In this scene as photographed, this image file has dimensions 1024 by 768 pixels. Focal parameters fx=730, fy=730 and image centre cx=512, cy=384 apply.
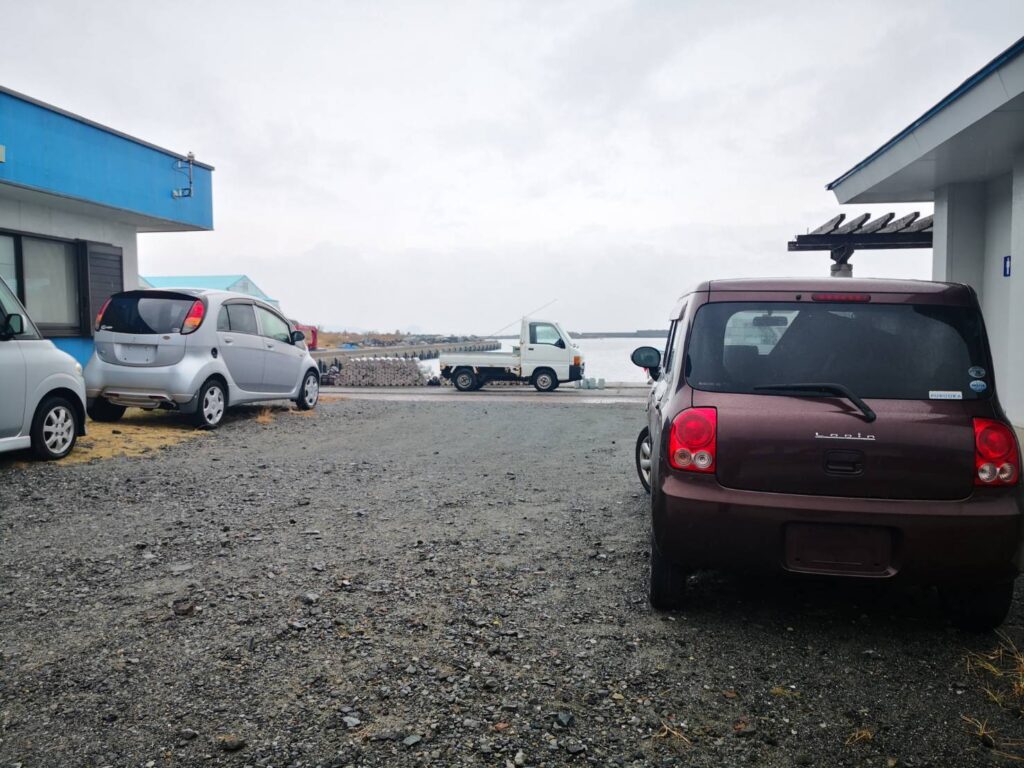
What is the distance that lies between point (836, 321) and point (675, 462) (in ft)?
3.50

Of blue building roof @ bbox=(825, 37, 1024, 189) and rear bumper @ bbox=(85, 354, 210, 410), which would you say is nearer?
blue building roof @ bbox=(825, 37, 1024, 189)

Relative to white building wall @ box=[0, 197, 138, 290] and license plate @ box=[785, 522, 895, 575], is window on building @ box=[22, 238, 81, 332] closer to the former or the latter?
white building wall @ box=[0, 197, 138, 290]

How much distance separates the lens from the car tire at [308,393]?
1294cm

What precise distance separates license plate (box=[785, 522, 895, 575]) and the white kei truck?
57.3ft

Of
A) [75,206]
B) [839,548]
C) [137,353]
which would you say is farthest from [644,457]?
[75,206]

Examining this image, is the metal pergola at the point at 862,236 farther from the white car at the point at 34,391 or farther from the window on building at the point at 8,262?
the window on building at the point at 8,262

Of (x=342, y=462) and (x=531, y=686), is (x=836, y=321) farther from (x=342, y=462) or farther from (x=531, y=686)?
(x=342, y=462)

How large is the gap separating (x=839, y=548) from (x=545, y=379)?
17.6 m

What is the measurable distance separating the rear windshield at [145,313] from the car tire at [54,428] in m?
2.20

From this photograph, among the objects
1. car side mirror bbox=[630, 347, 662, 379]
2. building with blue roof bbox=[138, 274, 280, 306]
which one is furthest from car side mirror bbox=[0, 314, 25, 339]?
building with blue roof bbox=[138, 274, 280, 306]

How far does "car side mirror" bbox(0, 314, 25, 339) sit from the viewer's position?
22.1 ft

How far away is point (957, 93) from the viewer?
789cm

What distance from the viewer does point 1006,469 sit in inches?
128

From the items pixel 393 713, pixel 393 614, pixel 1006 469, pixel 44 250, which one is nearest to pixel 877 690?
pixel 1006 469
